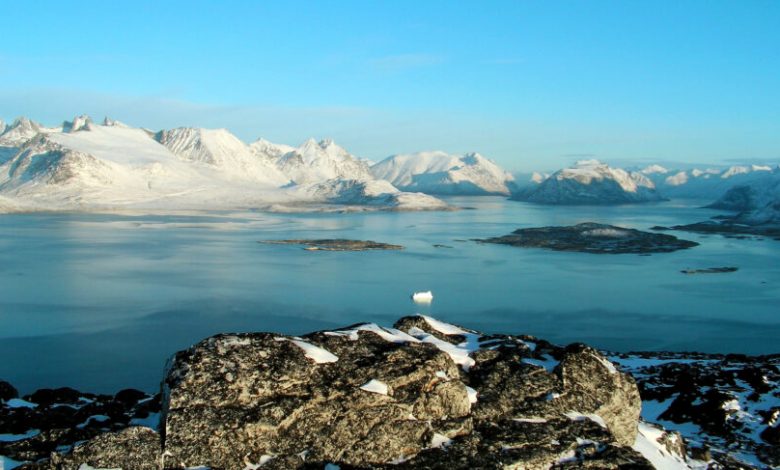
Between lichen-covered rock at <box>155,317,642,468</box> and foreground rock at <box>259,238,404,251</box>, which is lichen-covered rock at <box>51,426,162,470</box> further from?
foreground rock at <box>259,238,404,251</box>

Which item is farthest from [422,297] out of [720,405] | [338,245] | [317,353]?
[338,245]

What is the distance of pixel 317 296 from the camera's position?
38.1 metres

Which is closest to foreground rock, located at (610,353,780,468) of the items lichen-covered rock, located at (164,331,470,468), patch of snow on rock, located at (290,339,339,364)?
lichen-covered rock, located at (164,331,470,468)

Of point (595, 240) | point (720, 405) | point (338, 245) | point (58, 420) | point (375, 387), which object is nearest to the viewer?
point (375, 387)

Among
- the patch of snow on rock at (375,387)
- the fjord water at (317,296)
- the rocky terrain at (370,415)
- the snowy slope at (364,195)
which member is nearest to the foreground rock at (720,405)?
the rocky terrain at (370,415)

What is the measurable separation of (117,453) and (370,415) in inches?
112

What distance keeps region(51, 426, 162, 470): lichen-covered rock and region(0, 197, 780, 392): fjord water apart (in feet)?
43.8

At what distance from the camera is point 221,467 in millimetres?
7523

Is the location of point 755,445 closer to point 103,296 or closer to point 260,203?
point 103,296

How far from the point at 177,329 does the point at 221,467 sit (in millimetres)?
22322

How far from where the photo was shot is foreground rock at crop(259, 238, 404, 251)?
63875 millimetres

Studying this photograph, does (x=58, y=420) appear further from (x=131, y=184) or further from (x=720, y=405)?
(x=131, y=184)

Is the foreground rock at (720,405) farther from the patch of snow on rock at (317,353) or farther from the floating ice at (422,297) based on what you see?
the floating ice at (422,297)

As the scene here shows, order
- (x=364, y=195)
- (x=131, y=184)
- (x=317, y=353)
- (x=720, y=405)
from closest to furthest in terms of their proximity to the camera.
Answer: (x=317, y=353), (x=720, y=405), (x=131, y=184), (x=364, y=195)
